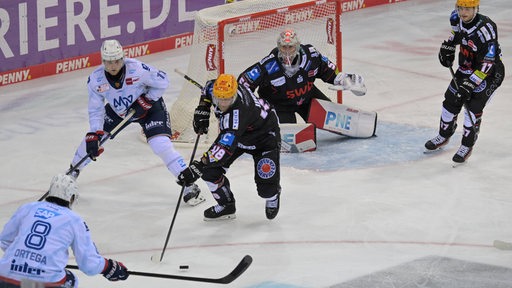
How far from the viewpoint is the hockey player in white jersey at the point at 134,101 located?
952cm

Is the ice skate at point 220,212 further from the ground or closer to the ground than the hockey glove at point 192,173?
closer to the ground

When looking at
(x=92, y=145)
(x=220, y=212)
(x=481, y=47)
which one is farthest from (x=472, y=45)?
(x=92, y=145)

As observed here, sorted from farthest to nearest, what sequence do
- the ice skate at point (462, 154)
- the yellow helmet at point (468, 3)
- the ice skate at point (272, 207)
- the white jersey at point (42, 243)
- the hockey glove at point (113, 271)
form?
1. the ice skate at point (462, 154)
2. the yellow helmet at point (468, 3)
3. the ice skate at point (272, 207)
4. the hockey glove at point (113, 271)
5. the white jersey at point (42, 243)

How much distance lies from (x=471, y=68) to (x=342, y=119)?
4.52ft

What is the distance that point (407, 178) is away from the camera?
10367 millimetres

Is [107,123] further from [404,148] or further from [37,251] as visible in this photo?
[37,251]

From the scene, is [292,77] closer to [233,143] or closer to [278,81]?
[278,81]

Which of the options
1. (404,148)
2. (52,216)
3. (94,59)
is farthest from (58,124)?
(52,216)

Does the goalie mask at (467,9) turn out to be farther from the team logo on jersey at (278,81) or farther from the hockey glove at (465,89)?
the team logo on jersey at (278,81)

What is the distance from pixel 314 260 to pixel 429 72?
579 cm

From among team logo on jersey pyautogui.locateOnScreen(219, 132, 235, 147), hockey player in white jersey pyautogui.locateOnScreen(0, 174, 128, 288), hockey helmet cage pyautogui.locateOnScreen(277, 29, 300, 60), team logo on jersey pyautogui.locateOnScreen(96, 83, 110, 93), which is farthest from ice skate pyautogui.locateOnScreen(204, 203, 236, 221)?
hockey player in white jersey pyautogui.locateOnScreen(0, 174, 128, 288)

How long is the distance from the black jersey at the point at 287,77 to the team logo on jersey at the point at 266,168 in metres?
1.56

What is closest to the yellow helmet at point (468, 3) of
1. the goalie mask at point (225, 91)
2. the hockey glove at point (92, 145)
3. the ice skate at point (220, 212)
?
the goalie mask at point (225, 91)

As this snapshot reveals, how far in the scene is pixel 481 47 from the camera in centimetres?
1031
